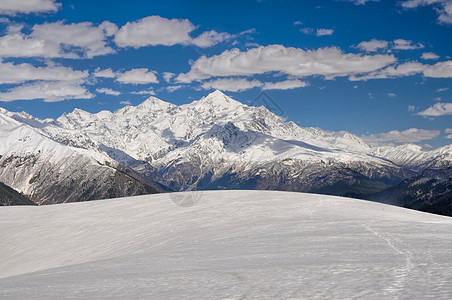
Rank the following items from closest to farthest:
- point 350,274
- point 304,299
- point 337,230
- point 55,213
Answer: point 304,299, point 350,274, point 337,230, point 55,213

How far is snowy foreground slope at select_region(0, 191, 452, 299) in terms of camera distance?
1458cm

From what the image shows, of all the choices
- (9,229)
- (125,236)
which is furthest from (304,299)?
(9,229)

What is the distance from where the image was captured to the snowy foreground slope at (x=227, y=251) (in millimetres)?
14578

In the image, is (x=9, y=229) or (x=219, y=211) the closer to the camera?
(x=219, y=211)

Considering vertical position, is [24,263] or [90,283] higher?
[90,283]

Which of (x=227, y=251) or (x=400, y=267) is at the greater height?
(x=400, y=267)

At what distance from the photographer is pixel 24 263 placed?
4006cm

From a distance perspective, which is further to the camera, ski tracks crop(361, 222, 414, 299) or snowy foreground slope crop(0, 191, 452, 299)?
snowy foreground slope crop(0, 191, 452, 299)

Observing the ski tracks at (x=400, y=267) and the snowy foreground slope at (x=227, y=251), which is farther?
the snowy foreground slope at (x=227, y=251)

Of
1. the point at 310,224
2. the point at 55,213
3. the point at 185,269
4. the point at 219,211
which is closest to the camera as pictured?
the point at 185,269

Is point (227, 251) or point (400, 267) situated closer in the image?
point (400, 267)

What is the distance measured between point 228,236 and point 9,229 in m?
35.2

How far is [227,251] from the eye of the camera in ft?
81.7

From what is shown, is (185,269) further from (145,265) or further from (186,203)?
(186,203)
